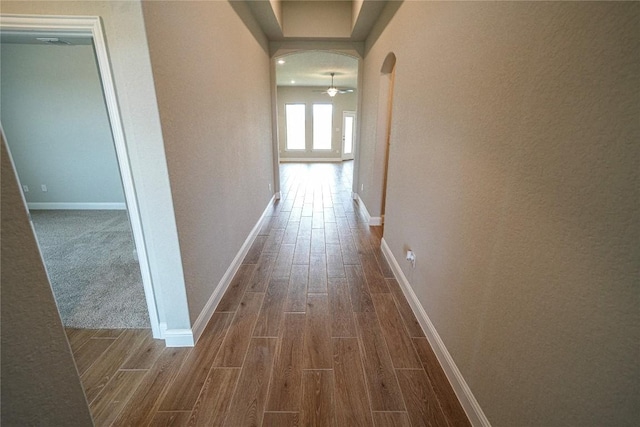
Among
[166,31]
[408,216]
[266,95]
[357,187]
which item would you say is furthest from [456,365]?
[266,95]

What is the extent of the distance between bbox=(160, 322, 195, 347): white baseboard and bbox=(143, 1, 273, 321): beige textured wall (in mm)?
109

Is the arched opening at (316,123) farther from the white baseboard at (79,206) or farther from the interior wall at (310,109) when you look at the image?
the white baseboard at (79,206)

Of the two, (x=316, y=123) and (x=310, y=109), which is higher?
(x=310, y=109)

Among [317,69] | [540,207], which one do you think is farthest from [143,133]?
[317,69]

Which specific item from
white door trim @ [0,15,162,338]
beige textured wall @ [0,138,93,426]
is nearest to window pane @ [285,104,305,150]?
white door trim @ [0,15,162,338]

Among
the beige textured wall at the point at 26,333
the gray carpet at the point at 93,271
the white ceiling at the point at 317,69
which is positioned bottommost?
the gray carpet at the point at 93,271

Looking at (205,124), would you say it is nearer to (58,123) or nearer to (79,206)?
(58,123)

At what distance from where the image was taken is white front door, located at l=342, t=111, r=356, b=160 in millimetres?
10875

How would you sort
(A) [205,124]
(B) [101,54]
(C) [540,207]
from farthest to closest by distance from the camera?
1. (A) [205,124]
2. (B) [101,54]
3. (C) [540,207]

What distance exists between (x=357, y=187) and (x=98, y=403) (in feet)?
15.0

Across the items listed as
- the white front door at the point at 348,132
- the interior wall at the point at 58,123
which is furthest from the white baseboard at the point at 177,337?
the white front door at the point at 348,132

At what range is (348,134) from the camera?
11.3m

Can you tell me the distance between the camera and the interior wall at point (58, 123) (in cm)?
415

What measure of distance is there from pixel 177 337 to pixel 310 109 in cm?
1001
